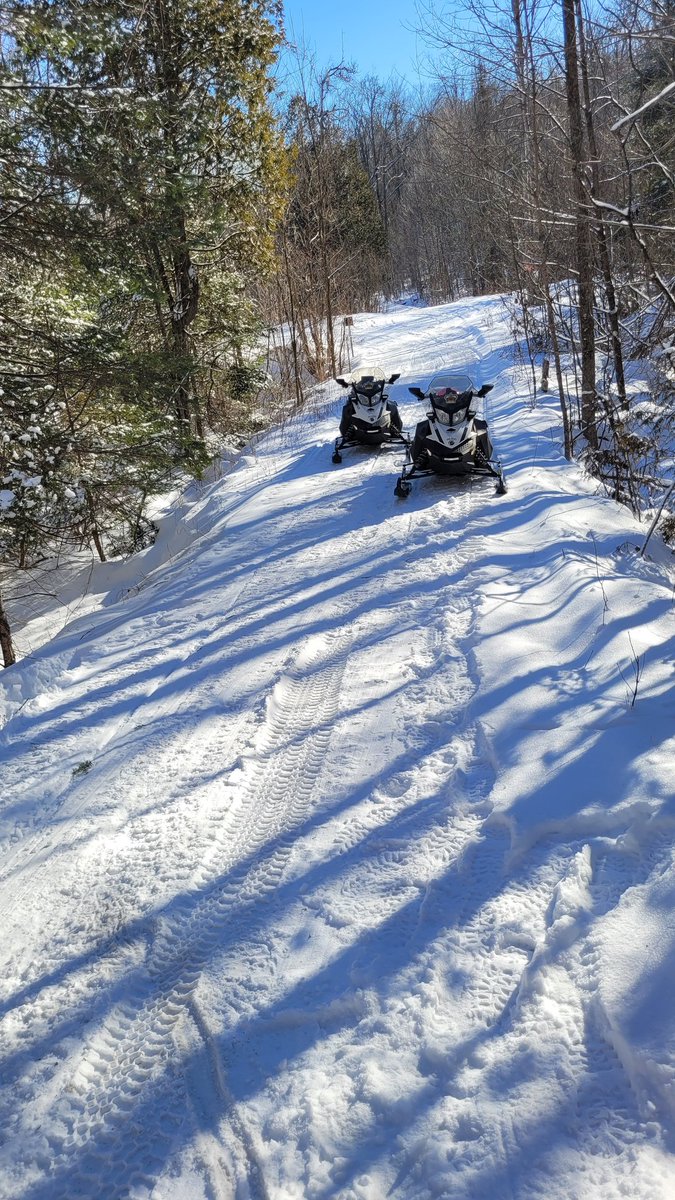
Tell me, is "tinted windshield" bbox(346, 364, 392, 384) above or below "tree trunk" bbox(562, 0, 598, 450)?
below

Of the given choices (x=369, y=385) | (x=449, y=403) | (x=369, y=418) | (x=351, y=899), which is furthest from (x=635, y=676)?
(x=369, y=385)

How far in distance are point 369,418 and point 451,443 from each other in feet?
9.42

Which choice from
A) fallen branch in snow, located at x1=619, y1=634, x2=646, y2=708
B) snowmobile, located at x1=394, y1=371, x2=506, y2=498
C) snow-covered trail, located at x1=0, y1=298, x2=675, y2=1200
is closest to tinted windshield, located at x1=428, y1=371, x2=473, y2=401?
snowmobile, located at x1=394, y1=371, x2=506, y2=498

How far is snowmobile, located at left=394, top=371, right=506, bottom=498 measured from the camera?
9.05 meters

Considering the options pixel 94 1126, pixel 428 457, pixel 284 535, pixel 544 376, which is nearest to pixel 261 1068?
pixel 94 1126

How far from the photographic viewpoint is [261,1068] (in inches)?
99.7

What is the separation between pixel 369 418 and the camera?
11578 millimetres

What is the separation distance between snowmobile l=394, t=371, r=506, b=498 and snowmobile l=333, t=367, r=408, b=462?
81.6 inches

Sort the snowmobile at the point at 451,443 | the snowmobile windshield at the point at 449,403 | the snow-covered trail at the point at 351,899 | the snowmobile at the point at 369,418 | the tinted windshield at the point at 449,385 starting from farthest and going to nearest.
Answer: the snowmobile at the point at 369,418 → the tinted windshield at the point at 449,385 → the snowmobile windshield at the point at 449,403 → the snowmobile at the point at 451,443 → the snow-covered trail at the point at 351,899

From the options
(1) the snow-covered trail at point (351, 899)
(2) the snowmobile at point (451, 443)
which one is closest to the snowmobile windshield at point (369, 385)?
(2) the snowmobile at point (451, 443)

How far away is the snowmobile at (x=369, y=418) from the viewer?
1160 centimetres

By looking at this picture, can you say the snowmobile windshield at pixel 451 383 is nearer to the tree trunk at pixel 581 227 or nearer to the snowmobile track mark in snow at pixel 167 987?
the tree trunk at pixel 581 227

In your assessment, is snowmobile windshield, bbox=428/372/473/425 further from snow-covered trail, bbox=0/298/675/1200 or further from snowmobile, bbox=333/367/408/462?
snow-covered trail, bbox=0/298/675/1200

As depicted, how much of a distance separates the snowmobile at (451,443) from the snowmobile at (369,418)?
207 centimetres
